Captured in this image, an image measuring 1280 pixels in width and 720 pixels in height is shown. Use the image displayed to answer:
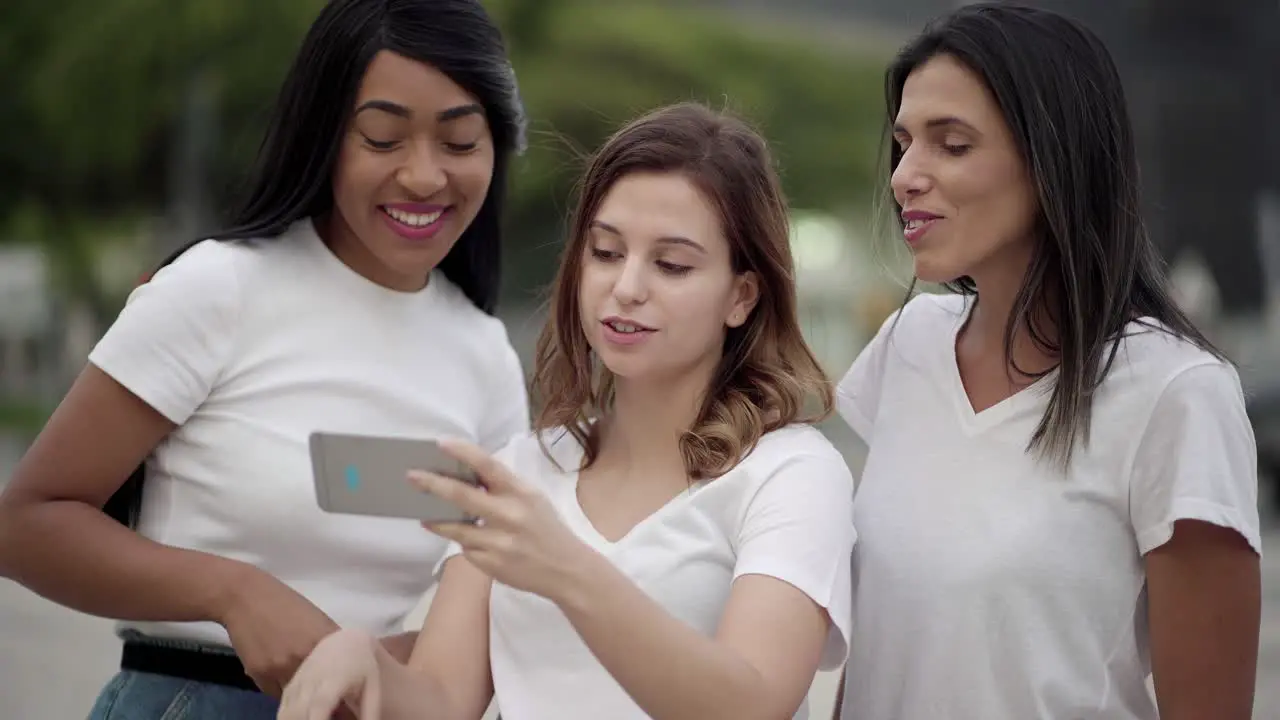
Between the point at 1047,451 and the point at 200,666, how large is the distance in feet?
4.55

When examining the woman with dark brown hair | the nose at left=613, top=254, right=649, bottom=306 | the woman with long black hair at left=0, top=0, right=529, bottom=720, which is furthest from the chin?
the woman with long black hair at left=0, top=0, right=529, bottom=720

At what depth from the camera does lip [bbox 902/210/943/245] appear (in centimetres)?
258

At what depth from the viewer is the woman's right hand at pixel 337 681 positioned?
213 centimetres

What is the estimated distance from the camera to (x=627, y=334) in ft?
7.91

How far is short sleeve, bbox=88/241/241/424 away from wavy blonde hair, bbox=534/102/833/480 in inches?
21.6

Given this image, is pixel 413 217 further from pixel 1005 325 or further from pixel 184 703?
pixel 1005 325

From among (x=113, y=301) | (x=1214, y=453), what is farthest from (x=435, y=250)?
(x=113, y=301)

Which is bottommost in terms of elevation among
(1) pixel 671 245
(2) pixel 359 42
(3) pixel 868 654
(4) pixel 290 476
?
(3) pixel 868 654

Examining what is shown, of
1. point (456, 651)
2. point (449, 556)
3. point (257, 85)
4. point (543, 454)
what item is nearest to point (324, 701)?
point (456, 651)

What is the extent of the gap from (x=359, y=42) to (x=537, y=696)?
3.71 ft

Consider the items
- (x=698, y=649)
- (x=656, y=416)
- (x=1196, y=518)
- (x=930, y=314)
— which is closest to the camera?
(x=698, y=649)

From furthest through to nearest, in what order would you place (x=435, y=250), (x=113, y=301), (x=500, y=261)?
(x=113, y=301) < (x=500, y=261) < (x=435, y=250)

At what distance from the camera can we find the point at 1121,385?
8.02 feet

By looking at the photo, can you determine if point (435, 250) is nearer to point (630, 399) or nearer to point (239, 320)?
point (239, 320)
